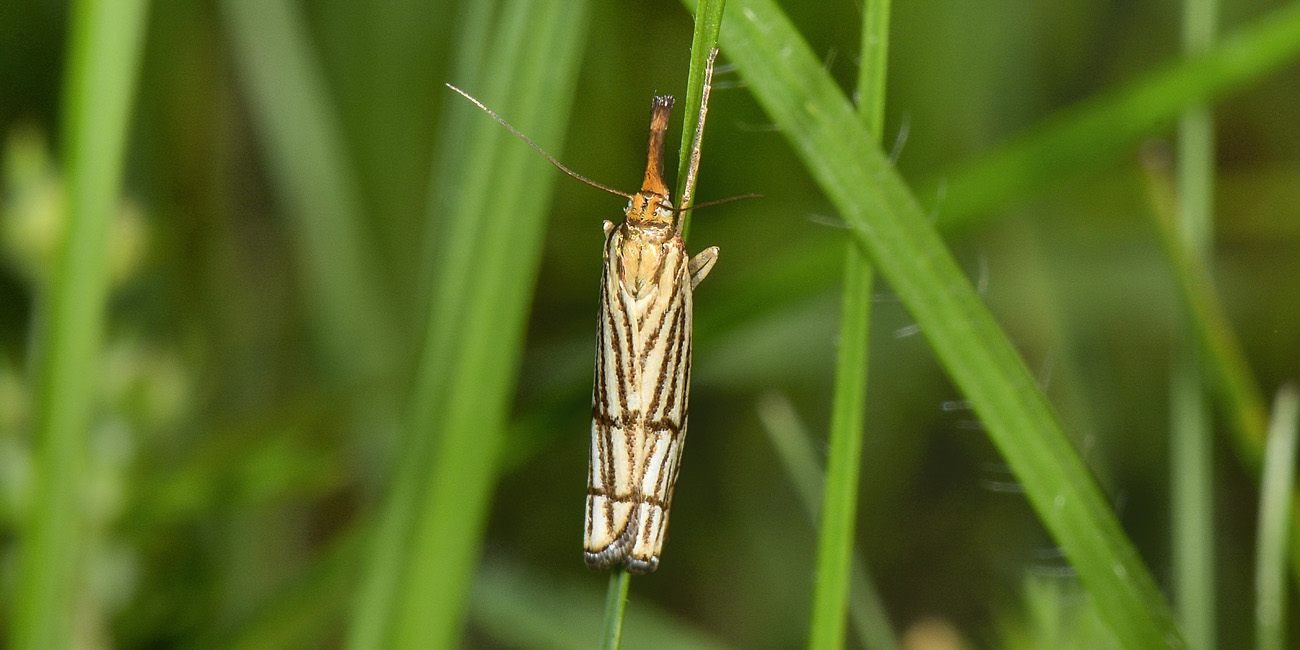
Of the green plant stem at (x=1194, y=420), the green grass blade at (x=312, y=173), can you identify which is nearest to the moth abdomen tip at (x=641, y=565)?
the green plant stem at (x=1194, y=420)

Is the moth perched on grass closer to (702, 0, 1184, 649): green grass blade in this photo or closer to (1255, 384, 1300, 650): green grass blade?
(702, 0, 1184, 649): green grass blade

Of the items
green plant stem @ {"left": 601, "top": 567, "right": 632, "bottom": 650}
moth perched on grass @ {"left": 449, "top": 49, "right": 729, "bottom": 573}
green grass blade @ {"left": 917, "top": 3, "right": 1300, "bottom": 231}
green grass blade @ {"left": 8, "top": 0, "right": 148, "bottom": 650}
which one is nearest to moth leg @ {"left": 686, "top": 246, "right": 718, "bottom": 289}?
moth perched on grass @ {"left": 449, "top": 49, "right": 729, "bottom": 573}

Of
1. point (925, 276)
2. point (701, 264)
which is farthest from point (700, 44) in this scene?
point (701, 264)

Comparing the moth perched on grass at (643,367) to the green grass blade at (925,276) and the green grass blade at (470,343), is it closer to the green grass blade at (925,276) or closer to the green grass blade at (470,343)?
the green grass blade at (470,343)

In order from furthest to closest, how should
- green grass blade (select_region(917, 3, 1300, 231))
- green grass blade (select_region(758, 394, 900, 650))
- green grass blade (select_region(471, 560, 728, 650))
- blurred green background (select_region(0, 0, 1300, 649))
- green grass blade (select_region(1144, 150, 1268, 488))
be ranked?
blurred green background (select_region(0, 0, 1300, 649)), green grass blade (select_region(471, 560, 728, 650)), green grass blade (select_region(758, 394, 900, 650)), green grass blade (select_region(1144, 150, 1268, 488)), green grass blade (select_region(917, 3, 1300, 231))

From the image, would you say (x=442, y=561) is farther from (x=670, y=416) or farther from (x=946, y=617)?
(x=946, y=617)

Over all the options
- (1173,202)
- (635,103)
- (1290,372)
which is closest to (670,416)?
(1173,202)
